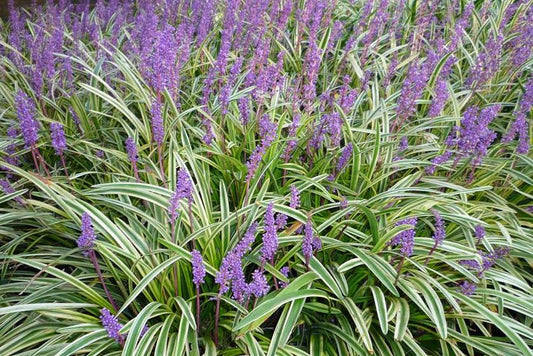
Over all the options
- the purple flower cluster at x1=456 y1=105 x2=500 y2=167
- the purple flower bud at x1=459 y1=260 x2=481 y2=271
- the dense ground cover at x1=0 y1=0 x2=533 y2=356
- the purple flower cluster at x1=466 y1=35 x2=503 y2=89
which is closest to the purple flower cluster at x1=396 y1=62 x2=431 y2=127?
the dense ground cover at x1=0 y1=0 x2=533 y2=356

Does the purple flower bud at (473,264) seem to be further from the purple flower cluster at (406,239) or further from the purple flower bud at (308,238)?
the purple flower bud at (308,238)

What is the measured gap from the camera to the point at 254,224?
1.88m

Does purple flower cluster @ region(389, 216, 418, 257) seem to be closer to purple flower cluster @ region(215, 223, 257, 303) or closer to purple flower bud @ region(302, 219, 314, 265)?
purple flower bud @ region(302, 219, 314, 265)

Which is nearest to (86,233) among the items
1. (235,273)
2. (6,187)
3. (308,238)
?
(235,273)

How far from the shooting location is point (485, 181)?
2717mm

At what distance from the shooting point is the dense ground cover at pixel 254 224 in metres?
1.84

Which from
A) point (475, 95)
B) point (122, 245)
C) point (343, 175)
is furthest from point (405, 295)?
point (475, 95)

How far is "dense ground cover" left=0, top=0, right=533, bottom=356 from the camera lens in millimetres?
1840

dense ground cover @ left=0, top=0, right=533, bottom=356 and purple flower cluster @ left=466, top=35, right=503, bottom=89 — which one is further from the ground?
purple flower cluster @ left=466, top=35, right=503, bottom=89

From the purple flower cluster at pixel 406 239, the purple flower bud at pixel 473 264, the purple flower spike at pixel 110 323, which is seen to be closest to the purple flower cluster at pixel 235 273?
the purple flower spike at pixel 110 323

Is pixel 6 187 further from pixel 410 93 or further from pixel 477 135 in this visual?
pixel 477 135

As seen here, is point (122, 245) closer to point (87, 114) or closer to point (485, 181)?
point (87, 114)

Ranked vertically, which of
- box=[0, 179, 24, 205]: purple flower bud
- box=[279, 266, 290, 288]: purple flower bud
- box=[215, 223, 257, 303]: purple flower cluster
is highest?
box=[0, 179, 24, 205]: purple flower bud

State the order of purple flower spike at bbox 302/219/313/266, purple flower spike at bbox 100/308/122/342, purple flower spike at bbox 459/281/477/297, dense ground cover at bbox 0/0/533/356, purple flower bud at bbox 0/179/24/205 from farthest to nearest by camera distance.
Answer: purple flower bud at bbox 0/179/24/205 < purple flower spike at bbox 459/281/477/297 < dense ground cover at bbox 0/0/533/356 < purple flower spike at bbox 302/219/313/266 < purple flower spike at bbox 100/308/122/342
